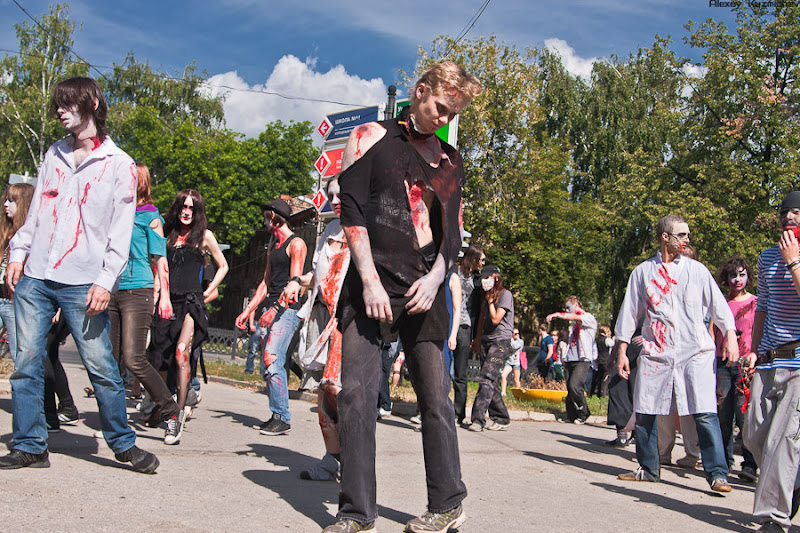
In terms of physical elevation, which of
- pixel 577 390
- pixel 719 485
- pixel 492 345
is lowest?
pixel 719 485

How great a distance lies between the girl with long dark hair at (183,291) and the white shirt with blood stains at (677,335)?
11.2 feet

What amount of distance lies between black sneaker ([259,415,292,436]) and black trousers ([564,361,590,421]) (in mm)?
5609

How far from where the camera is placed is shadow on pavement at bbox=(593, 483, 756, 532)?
15.7 ft

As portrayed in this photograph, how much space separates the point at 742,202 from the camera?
30.0 meters

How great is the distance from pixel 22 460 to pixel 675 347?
14.9 feet

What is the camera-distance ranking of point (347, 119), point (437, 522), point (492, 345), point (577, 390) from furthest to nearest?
point (347, 119), point (577, 390), point (492, 345), point (437, 522)

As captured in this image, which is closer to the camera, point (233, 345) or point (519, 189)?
point (233, 345)

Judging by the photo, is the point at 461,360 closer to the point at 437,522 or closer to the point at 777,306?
the point at 777,306

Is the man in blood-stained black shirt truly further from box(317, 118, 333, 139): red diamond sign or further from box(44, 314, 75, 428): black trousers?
box(317, 118, 333, 139): red diamond sign

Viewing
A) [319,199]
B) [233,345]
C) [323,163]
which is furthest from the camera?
[233,345]

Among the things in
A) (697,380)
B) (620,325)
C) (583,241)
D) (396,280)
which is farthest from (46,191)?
(583,241)

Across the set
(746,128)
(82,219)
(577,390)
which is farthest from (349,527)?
(746,128)

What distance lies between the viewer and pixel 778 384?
15.0 ft

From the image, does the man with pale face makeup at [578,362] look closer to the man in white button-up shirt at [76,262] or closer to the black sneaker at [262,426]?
the black sneaker at [262,426]
